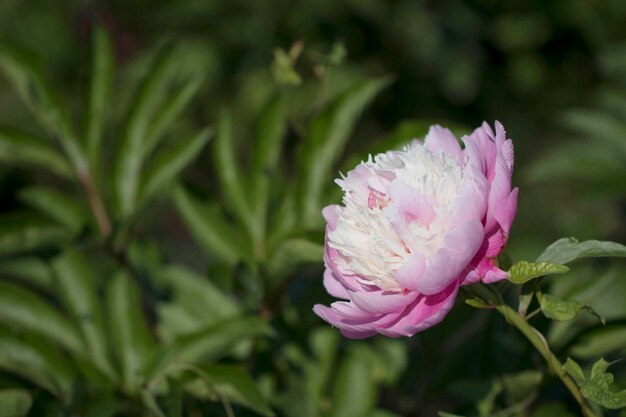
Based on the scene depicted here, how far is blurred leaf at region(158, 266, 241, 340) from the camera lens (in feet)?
4.83

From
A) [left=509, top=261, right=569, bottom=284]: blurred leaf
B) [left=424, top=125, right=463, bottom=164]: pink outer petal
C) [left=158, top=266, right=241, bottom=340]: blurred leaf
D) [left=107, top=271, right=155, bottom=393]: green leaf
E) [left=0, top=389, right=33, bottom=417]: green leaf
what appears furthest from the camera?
[left=158, top=266, right=241, bottom=340]: blurred leaf

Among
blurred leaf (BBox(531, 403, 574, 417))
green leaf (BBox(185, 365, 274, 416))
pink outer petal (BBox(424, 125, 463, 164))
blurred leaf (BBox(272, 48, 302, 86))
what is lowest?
blurred leaf (BBox(531, 403, 574, 417))

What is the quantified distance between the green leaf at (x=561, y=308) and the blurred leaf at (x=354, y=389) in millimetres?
509

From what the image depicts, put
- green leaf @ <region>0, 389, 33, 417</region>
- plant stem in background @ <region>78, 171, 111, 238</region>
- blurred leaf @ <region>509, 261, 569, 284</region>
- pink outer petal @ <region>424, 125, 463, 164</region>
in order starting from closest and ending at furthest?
1. blurred leaf @ <region>509, 261, 569, 284</region>
2. pink outer petal @ <region>424, 125, 463, 164</region>
3. green leaf @ <region>0, 389, 33, 417</region>
4. plant stem in background @ <region>78, 171, 111, 238</region>

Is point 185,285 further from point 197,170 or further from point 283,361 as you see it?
point 197,170

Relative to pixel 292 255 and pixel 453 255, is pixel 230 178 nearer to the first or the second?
pixel 292 255

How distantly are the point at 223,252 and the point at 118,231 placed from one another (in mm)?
169

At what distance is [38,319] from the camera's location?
141cm

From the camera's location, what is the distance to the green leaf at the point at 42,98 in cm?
161

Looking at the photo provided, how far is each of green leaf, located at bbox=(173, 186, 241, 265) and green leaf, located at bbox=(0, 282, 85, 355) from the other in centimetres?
25

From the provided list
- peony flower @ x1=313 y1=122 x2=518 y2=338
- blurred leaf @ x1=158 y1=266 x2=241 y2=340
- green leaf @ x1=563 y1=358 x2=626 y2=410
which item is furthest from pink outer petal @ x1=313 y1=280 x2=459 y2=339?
blurred leaf @ x1=158 y1=266 x2=241 y2=340

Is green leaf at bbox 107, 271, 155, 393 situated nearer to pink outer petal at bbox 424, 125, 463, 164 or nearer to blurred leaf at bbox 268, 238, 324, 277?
blurred leaf at bbox 268, 238, 324, 277

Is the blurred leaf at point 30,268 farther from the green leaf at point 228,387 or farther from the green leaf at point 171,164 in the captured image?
the green leaf at point 228,387

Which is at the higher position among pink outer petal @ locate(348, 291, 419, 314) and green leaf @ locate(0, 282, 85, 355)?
pink outer petal @ locate(348, 291, 419, 314)
